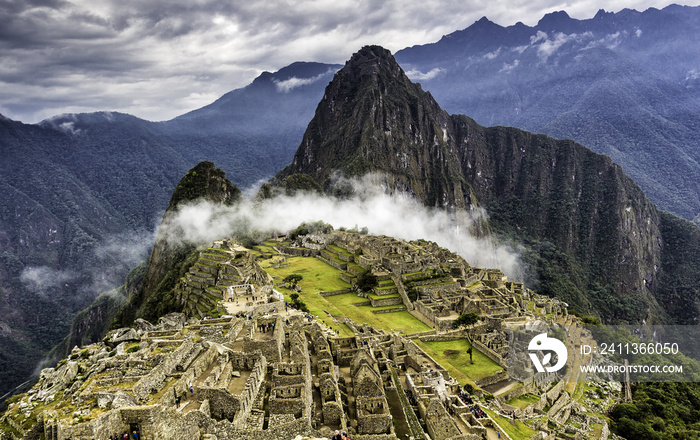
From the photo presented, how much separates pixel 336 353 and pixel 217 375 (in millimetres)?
11276

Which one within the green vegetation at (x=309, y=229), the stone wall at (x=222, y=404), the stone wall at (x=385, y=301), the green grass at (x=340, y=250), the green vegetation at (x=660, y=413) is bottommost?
the green vegetation at (x=660, y=413)

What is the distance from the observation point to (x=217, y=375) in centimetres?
1989

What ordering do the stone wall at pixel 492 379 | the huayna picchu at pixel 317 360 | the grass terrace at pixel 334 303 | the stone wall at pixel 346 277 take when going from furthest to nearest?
1. the stone wall at pixel 346 277
2. the grass terrace at pixel 334 303
3. the stone wall at pixel 492 379
4. the huayna picchu at pixel 317 360

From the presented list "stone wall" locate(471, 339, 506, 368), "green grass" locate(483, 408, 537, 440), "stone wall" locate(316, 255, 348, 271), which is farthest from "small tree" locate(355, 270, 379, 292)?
"green grass" locate(483, 408, 537, 440)

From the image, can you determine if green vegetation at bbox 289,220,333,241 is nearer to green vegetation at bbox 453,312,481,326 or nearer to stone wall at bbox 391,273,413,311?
stone wall at bbox 391,273,413,311

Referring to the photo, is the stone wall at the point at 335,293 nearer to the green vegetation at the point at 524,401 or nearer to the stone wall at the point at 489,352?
the stone wall at the point at 489,352

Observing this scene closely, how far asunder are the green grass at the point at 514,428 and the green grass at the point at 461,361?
5545 millimetres

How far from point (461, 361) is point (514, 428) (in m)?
11.8

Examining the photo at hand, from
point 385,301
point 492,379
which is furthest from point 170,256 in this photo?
point 492,379

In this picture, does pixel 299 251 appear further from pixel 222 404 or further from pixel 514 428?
pixel 222 404

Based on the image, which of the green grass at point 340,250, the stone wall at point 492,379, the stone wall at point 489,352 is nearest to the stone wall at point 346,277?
the green grass at point 340,250

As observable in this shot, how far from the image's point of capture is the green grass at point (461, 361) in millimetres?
39750

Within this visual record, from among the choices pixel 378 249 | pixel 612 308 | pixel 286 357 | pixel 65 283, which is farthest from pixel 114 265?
pixel 612 308

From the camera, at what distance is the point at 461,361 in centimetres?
4291
